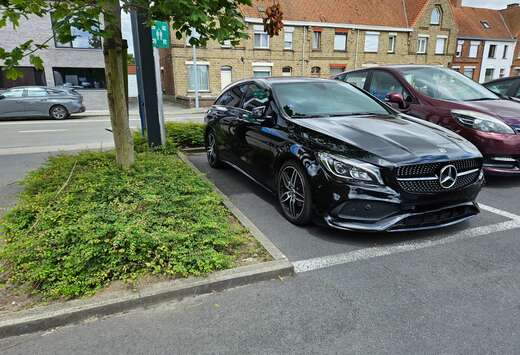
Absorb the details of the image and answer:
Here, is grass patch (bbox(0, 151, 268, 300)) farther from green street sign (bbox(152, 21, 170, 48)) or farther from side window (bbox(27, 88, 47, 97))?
side window (bbox(27, 88, 47, 97))

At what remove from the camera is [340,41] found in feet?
97.9

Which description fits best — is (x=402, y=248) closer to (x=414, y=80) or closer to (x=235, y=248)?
(x=235, y=248)

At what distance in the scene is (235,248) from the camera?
3373 millimetres

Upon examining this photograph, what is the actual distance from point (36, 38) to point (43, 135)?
12544 millimetres

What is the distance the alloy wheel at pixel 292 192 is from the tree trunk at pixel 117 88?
1.98 m

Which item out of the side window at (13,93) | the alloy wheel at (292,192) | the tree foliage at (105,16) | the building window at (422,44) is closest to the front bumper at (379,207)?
the alloy wheel at (292,192)

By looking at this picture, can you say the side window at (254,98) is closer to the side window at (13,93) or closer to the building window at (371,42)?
the side window at (13,93)

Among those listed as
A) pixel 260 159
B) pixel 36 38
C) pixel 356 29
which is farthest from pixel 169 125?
pixel 356 29

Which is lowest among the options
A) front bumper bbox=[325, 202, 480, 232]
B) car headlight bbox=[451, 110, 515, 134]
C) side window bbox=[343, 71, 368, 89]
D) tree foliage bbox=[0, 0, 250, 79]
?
front bumper bbox=[325, 202, 480, 232]

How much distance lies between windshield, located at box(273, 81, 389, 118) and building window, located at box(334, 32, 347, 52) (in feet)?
87.9

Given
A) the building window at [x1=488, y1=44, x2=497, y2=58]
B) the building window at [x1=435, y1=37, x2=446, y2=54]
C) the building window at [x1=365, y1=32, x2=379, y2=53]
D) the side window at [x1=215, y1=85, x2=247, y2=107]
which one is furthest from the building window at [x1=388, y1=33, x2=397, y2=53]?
the side window at [x1=215, y1=85, x2=247, y2=107]

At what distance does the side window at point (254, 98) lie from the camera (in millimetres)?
4723

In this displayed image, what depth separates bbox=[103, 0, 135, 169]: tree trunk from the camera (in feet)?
13.2

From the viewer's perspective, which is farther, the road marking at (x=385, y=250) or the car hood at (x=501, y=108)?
the car hood at (x=501, y=108)
